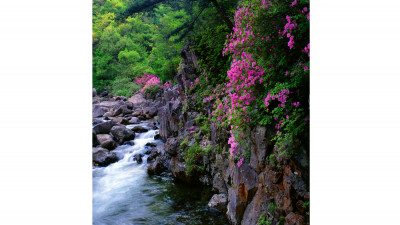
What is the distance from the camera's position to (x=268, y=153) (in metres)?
2.74

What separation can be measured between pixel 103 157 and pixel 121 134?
145 cm

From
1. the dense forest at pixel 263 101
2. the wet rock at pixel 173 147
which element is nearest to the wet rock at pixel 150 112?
the wet rock at pixel 173 147

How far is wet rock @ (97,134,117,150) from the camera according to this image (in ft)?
24.0

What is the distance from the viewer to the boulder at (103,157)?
653 centimetres

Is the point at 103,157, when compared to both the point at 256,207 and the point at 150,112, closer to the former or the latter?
the point at 150,112

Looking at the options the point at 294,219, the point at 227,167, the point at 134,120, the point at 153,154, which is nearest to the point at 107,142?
the point at 153,154

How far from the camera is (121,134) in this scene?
8.01 metres

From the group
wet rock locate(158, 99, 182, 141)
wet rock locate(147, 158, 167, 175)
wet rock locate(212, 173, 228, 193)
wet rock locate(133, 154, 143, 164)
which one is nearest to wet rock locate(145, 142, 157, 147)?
wet rock locate(158, 99, 182, 141)

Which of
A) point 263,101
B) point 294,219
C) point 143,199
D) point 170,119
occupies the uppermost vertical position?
point 263,101

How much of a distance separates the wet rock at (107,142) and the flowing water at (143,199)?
905 mm

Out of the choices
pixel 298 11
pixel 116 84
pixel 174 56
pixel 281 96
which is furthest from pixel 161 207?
pixel 116 84

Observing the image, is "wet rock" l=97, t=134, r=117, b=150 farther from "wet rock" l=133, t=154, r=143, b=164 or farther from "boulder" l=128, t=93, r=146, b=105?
"boulder" l=128, t=93, r=146, b=105

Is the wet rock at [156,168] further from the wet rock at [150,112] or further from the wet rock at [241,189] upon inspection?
the wet rock at [150,112]

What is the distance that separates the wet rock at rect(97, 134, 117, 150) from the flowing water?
35.6 inches
